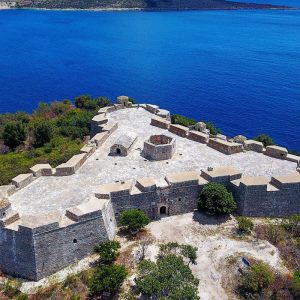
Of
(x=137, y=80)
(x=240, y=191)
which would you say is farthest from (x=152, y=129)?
(x=137, y=80)

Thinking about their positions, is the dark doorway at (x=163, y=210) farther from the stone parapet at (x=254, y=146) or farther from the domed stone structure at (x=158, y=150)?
the stone parapet at (x=254, y=146)

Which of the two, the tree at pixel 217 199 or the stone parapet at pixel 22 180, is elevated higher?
the stone parapet at pixel 22 180

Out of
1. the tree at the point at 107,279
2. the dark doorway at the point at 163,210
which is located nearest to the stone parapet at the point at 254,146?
the dark doorway at the point at 163,210

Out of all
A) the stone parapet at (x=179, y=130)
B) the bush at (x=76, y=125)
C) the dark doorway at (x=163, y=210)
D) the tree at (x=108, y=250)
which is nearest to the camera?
the tree at (x=108, y=250)

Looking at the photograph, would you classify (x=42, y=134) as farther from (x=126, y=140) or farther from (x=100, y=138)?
(x=126, y=140)

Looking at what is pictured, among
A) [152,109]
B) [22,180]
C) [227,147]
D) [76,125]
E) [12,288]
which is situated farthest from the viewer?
[76,125]

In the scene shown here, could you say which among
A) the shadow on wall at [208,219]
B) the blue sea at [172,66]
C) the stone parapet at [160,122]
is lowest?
the blue sea at [172,66]

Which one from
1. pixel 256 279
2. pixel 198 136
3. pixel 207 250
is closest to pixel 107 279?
pixel 207 250

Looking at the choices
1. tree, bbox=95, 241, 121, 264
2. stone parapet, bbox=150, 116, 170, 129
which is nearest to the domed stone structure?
stone parapet, bbox=150, 116, 170, 129
